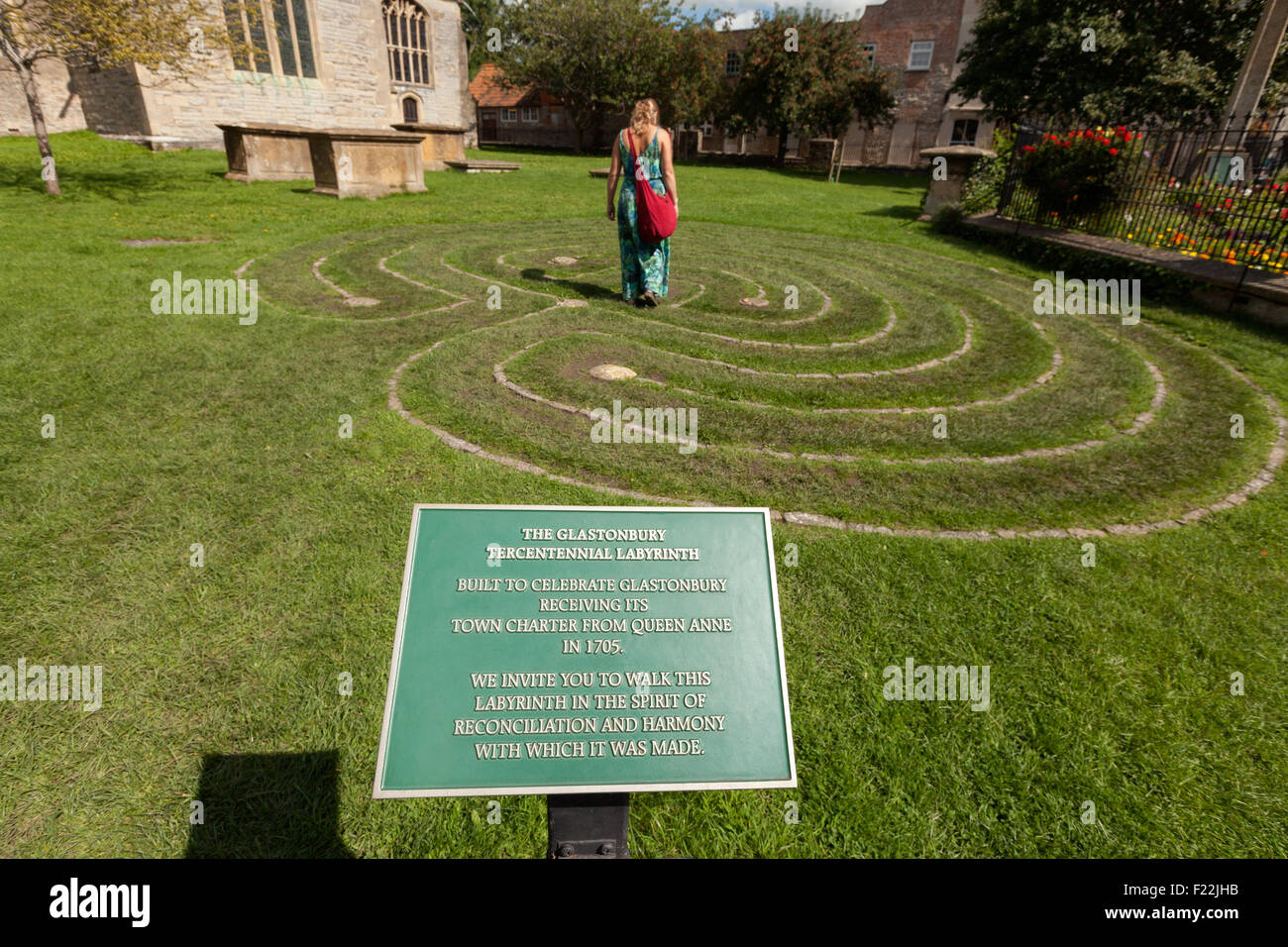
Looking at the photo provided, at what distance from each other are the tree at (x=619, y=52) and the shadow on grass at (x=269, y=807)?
2028 inches

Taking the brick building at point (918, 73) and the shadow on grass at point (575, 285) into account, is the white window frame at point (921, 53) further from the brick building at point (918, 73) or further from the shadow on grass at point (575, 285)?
the shadow on grass at point (575, 285)

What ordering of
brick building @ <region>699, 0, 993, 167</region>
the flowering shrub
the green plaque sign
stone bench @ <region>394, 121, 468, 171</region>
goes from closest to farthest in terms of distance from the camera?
the green plaque sign < the flowering shrub < stone bench @ <region>394, 121, 468, 171</region> < brick building @ <region>699, 0, 993, 167</region>

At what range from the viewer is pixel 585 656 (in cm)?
240

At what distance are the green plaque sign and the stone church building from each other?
25.7m

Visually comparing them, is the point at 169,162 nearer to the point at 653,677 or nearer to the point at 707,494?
the point at 707,494

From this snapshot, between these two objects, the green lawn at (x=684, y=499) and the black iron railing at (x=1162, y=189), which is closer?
the green lawn at (x=684, y=499)

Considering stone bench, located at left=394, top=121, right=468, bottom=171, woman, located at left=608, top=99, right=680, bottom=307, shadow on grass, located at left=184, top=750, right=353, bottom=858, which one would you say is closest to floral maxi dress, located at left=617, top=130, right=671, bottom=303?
woman, located at left=608, top=99, right=680, bottom=307

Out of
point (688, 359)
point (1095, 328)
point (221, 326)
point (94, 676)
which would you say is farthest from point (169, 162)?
point (1095, 328)

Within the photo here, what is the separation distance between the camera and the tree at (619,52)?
44781 millimetres

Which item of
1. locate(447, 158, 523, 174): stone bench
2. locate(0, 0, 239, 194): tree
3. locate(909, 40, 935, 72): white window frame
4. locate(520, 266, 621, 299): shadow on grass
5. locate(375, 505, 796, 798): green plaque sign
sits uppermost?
locate(909, 40, 935, 72): white window frame

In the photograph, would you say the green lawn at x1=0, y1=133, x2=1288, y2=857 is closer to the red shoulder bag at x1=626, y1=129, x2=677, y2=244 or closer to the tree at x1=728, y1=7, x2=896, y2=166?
the red shoulder bag at x1=626, y1=129, x2=677, y2=244

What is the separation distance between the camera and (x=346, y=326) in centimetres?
827

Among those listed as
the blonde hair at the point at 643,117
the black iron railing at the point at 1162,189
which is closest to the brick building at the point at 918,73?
the black iron railing at the point at 1162,189

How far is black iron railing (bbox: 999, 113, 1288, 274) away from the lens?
35.0ft
